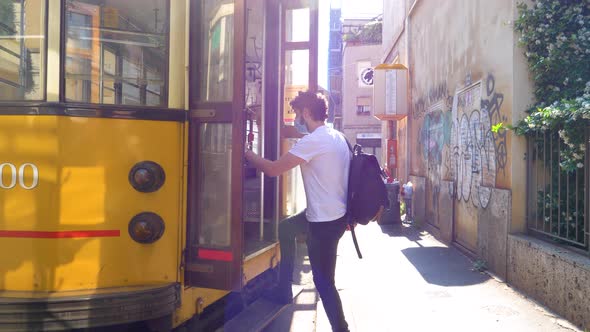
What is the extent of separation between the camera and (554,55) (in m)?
5.30

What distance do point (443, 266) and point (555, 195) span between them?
2.30 meters

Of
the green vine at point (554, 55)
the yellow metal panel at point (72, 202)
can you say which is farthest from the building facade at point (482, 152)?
the yellow metal panel at point (72, 202)

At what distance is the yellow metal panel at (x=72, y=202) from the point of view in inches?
114

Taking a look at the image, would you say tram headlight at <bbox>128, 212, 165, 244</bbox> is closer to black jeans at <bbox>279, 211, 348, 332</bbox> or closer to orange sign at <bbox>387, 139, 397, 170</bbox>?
black jeans at <bbox>279, 211, 348, 332</bbox>

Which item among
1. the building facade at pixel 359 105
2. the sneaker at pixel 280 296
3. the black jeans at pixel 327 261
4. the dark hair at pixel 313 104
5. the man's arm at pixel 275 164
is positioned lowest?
the sneaker at pixel 280 296

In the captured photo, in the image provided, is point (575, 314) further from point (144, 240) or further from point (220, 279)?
point (144, 240)

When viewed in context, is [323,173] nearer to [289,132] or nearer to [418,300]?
[289,132]

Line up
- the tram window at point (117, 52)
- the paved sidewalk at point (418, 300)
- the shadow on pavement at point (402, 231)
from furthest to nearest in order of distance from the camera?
the shadow on pavement at point (402, 231)
the paved sidewalk at point (418, 300)
the tram window at point (117, 52)

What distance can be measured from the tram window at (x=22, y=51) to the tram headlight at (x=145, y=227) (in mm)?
900

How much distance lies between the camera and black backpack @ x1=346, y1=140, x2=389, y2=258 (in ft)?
11.7

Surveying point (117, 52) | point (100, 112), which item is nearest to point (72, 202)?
point (100, 112)

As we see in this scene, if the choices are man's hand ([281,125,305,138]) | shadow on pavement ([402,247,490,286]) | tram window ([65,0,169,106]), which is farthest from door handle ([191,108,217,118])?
shadow on pavement ([402,247,490,286])

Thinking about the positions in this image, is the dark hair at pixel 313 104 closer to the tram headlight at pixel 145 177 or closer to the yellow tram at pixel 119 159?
the yellow tram at pixel 119 159

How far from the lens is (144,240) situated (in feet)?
9.98
